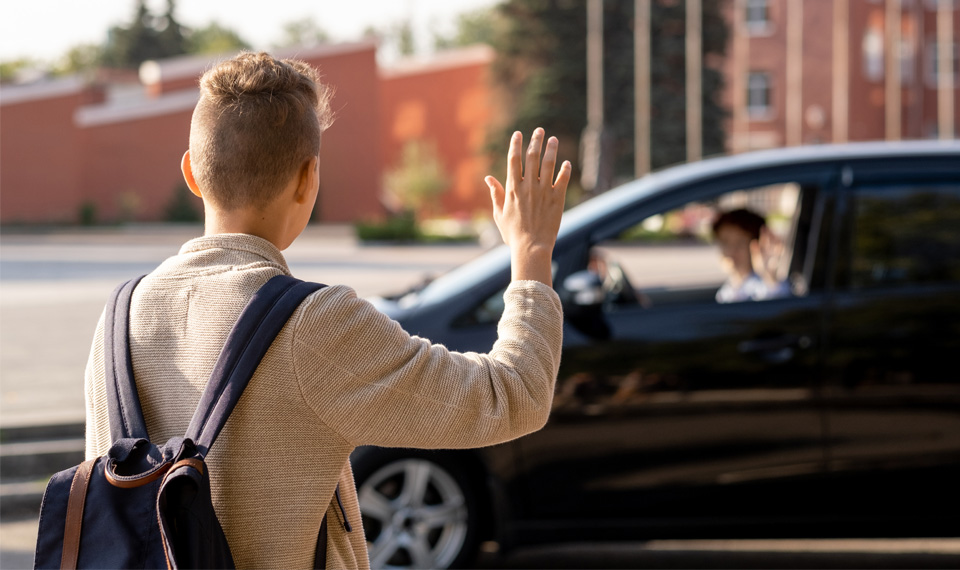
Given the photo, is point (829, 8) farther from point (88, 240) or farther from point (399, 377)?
point (399, 377)

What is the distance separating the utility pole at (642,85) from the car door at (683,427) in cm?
3608

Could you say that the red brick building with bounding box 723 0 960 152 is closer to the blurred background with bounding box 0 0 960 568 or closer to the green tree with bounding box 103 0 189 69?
the blurred background with bounding box 0 0 960 568

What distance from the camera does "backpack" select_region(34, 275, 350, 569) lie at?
1.36 metres

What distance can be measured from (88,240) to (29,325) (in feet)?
75.5

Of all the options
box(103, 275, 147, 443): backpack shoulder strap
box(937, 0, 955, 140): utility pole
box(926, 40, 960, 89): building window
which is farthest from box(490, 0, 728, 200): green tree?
box(103, 275, 147, 443): backpack shoulder strap

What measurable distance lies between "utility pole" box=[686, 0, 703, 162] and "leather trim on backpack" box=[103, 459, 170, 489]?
40.0 metres

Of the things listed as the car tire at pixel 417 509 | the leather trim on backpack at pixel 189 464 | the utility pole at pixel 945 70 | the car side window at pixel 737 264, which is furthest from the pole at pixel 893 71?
the leather trim on backpack at pixel 189 464

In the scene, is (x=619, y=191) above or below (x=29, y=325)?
above

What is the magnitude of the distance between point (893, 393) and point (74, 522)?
342 centimetres

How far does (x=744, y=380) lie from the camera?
409 cm

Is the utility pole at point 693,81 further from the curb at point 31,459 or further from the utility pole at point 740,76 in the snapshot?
the curb at point 31,459

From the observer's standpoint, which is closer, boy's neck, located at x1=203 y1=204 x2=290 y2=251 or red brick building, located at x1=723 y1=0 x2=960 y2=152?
boy's neck, located at x1=203 y1=204 x2=290 y2=251

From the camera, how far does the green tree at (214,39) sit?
8869 cm

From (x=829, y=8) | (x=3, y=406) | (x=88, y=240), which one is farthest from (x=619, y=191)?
(x=829, y=8)
